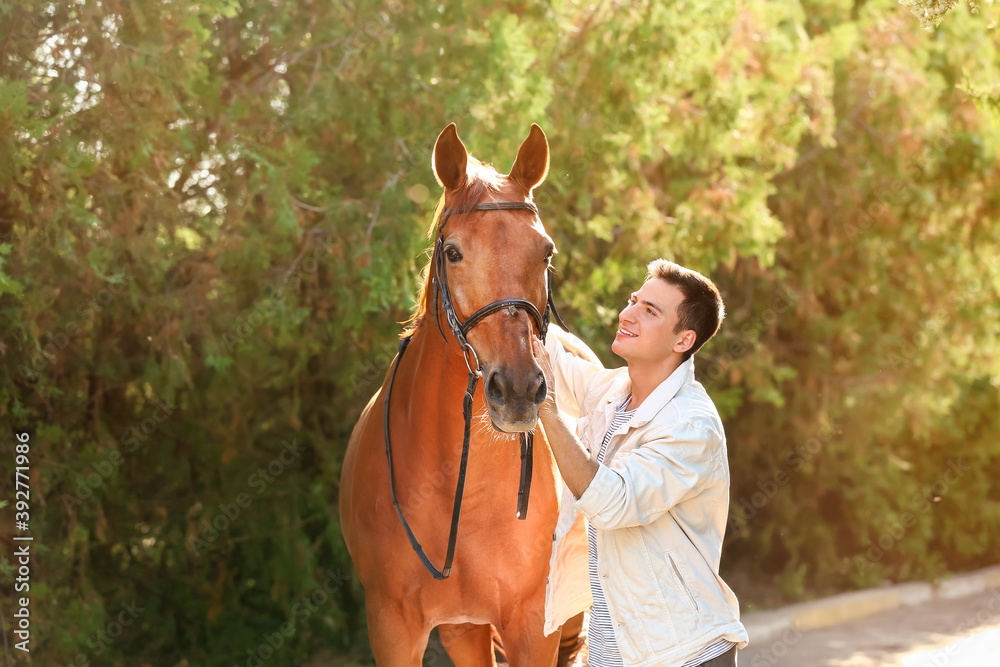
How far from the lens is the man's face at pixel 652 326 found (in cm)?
278

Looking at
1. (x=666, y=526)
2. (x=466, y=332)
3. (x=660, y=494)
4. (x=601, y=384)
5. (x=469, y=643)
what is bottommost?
(x=469, y=643)


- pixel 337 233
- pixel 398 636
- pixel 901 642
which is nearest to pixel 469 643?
pixel 398 636

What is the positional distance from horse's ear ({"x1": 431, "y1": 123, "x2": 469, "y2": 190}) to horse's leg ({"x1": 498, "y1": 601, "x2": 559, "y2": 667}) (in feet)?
5.13

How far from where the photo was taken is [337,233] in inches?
225

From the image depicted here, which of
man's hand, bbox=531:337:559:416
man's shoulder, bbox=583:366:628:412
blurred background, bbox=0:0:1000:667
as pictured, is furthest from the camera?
blurred background, bbox=0:0:1000:667

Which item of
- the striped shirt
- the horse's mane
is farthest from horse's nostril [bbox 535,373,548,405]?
the horse's mane

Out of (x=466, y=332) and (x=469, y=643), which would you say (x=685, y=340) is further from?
(x=469, y=643)

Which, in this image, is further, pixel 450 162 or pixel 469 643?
pixel 469 643

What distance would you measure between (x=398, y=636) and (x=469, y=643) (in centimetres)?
54

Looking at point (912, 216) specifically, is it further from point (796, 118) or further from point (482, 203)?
point (482, 203)

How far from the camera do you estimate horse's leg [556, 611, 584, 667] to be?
426cm

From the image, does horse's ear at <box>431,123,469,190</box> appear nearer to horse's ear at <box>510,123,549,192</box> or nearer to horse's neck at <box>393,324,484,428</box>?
horse's ear at <box>510,123,549,192</box>

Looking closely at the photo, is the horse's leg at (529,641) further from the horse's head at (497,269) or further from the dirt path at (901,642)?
the dirt path at (901,642)

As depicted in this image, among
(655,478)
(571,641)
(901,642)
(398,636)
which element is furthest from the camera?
(901,642)
